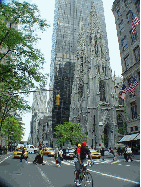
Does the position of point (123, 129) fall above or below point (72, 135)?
above

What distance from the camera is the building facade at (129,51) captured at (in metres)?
23.9

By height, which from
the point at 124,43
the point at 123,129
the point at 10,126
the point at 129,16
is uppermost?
the point at 129,16

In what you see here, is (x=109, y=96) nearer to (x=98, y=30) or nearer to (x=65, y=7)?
(x=98, y=30)

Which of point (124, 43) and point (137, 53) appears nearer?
point (137, 53)

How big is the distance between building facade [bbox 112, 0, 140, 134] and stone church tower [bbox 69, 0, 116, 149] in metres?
15.9

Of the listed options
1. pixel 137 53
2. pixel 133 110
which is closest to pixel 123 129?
pixel 133 110

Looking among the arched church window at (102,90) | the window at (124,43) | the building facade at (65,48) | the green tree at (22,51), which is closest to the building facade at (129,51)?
the window at (124,43)

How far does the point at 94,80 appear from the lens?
170 ft

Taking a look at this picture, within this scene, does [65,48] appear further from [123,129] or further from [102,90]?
[123,129]

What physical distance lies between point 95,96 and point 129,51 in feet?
83.9

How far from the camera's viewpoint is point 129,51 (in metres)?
25.8

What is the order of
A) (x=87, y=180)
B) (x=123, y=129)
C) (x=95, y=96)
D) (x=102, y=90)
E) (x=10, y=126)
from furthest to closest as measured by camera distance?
(x=102, y=90) → (x=95, y=96) → (x=123, y=129) → (x=10, y=126) → (x=87, y=180)

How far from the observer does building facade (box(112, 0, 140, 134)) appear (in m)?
23.9

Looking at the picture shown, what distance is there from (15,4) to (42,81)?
316 inches
